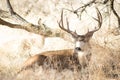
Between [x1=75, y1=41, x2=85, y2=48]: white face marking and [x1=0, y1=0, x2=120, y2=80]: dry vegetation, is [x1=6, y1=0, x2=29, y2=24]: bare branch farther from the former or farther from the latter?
[x1=75, y1=41, x2=85, y2=48]: white face marking

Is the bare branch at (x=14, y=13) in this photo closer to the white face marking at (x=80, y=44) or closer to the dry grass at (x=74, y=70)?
the dry grass at (x=74, y=70)

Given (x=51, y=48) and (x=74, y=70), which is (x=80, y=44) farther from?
(x=51, y=48)

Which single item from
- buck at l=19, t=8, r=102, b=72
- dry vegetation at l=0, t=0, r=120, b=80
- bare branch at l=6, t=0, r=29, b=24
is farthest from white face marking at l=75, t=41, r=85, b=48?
bare branch at l=6, t=0, r=29, b=24

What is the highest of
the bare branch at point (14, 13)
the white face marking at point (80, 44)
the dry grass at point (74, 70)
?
the bare branch at point (14, 13)

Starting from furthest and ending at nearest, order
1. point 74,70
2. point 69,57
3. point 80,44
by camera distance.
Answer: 1. point 69,57
2. point 80,44
3. point 74,70

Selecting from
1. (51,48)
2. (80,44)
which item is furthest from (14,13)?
(80,44)

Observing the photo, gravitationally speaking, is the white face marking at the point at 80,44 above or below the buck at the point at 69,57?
above

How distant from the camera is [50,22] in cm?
1328

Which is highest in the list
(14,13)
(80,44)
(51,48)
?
(14,13)

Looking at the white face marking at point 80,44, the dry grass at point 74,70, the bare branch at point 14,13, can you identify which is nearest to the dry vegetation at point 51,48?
the dry grass at point 74,70

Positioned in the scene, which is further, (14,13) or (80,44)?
(14,13)

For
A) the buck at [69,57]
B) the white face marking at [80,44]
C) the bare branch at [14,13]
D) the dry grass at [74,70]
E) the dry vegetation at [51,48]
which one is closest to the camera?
the dry grass at [74,70]

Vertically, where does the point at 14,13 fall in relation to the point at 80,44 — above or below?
above

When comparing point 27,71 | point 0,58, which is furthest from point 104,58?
point 0,58
